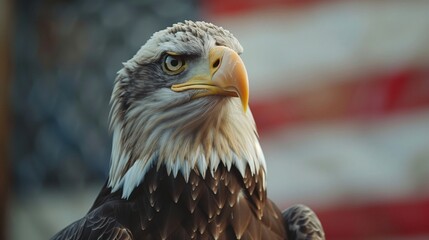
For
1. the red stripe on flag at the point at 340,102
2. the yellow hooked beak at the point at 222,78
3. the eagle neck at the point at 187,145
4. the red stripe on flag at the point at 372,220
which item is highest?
the yellow hooked beak at the point at 222,78

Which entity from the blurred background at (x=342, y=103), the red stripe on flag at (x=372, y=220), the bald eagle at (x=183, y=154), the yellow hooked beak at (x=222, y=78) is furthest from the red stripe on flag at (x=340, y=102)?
the yellow hooked beak at (x=222, y=78)

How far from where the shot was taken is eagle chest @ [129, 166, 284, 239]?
2.01 m

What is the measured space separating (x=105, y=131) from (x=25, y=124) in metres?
0.47

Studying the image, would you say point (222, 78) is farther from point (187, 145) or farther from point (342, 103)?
point (342, 103)

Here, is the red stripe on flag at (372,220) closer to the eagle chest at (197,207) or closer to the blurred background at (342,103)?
the blurred background at (342,103)

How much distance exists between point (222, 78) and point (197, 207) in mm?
282

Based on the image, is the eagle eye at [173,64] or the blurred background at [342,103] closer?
the eagle eye at [173,64]

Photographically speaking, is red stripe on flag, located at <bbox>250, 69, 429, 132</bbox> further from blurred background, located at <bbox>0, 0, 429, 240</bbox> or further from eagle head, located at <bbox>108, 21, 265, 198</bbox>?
eagle head, located at <bbox>108, 21, 265, 198</bbox>

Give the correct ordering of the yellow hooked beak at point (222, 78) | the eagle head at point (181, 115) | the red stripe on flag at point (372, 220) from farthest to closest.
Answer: the red stripe on flag at point (372, 220) → the eagle head at point (181, 115) → the yellow hooked beak at point (222, 78)

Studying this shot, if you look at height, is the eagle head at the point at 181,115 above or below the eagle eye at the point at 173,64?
below

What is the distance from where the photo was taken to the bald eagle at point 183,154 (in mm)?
2008

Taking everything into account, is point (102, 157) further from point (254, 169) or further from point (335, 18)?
point (254, 169)

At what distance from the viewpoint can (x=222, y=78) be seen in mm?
1946

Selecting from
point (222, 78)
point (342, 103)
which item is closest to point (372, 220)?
point (342, 103)
